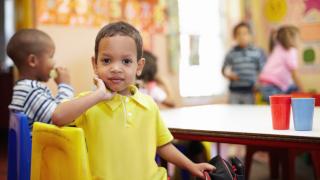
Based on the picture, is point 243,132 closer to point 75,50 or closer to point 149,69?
point 149,69

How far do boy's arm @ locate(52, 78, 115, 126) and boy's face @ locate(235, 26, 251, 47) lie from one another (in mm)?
3156

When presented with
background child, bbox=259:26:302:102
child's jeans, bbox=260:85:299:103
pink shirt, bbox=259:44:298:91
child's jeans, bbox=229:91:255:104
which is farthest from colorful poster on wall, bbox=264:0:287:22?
child's jeans, bbox=229:91:255:104

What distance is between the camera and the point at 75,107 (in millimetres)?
1208

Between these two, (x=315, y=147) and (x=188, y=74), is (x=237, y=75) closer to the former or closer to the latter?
(x=188, y=74)

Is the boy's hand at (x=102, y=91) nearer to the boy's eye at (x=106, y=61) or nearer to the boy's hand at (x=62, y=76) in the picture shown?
the boy's eye at (x=106, y=61)

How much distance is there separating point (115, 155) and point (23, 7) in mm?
2083

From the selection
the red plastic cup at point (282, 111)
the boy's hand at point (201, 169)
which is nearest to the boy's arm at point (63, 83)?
the boy's hand at point (201, 169)

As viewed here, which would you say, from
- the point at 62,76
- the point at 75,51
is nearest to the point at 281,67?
the point at 75,51

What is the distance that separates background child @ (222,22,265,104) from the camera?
4.20 meters

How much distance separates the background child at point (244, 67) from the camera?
13.8ft

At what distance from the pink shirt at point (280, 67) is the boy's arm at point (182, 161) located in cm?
292

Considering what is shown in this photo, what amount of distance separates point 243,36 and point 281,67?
482 mm

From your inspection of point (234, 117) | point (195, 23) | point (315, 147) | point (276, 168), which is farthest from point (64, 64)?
point (195, 23)

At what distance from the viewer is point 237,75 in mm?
4234
